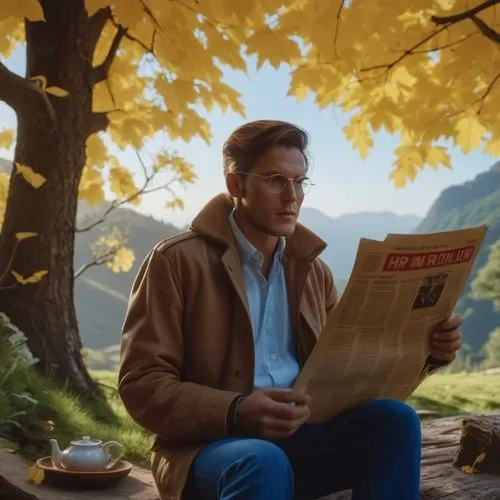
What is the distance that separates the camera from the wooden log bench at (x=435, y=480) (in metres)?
2.00

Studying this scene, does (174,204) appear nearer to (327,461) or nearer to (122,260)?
(122,260)

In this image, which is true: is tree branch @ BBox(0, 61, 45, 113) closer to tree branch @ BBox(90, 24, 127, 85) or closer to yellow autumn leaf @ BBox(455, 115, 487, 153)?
tree branch @ BBox(90, 24, 127, 85)

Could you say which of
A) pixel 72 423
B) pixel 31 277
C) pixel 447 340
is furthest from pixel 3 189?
pixel 447 340

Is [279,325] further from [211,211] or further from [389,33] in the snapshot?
[389,33]

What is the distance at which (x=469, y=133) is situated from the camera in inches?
117

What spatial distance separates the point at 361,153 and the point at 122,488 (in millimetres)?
1695

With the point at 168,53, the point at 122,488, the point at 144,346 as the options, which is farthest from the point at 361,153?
the point at 144,346

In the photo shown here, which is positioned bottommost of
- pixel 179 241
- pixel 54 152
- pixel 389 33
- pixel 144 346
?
pixel 144 346

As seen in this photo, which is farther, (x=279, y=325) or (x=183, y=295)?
(x=279, y=325)

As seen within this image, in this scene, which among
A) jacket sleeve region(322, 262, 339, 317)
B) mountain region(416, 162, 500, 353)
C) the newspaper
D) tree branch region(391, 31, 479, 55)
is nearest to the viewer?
the newspaper

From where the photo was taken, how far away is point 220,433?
1.36 m

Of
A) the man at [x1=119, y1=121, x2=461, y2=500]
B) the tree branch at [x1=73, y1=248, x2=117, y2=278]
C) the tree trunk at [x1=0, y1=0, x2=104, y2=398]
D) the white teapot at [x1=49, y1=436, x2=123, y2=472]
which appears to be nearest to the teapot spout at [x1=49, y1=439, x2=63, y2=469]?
the white teapot at [x1=49, y1=436, x2=123, y2=472]

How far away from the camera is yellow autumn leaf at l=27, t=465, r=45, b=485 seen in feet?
→ 6.68

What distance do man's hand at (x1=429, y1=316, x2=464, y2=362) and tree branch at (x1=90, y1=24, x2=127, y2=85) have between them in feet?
6.97
